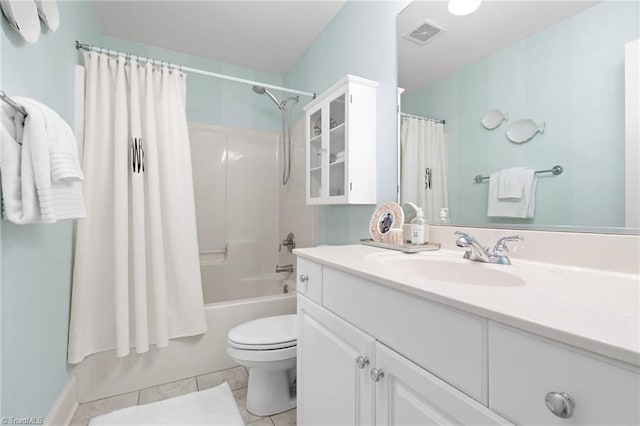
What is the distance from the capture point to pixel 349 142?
4.84 feet

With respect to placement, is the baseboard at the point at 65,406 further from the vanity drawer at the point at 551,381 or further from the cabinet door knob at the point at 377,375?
the vanity drawer at the point at 551,381

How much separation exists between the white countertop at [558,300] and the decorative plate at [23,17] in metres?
1.26

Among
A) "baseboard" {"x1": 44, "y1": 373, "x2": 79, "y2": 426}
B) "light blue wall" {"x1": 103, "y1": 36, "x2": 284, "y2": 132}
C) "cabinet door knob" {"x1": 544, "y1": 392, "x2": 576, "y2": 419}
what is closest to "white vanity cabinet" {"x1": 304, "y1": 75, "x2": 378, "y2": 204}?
"light blue wall" {"x1": 103, "y1": 36, "x2": 284, "y2": 132}

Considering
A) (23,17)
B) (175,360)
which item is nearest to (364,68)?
(23,17)

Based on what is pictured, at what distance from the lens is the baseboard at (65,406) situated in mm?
1236

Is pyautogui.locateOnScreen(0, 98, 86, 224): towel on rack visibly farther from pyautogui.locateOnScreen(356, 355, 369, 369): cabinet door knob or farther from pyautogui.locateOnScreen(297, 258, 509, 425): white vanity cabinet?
pyautogui.locateOnScreen(356, 355, 369, 369): cabinet door knob

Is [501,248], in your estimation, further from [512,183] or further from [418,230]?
[418,230]

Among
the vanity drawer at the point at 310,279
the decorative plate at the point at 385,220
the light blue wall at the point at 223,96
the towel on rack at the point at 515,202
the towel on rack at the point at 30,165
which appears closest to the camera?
the towel on rack at the point at 30,165

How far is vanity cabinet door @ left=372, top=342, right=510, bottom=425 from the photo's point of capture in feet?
1.73

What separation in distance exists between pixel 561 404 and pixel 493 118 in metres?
0.95

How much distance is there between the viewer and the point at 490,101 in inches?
42.0

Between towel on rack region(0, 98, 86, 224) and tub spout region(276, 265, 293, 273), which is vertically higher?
towel on rack region(0, 98, 86, 224)

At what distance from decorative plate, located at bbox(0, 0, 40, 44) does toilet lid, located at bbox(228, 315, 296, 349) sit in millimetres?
1409

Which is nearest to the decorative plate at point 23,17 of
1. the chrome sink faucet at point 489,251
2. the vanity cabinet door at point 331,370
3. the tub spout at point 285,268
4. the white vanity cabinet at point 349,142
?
the white vanity cabinet at point 349,142
